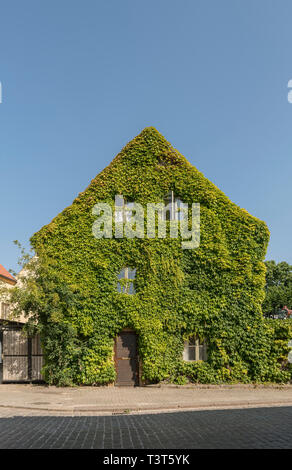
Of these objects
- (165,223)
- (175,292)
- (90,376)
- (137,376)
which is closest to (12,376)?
(90,376)

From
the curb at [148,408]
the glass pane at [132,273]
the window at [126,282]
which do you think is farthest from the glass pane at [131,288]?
the curb at [148,408]

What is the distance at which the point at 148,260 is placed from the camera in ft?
57.9

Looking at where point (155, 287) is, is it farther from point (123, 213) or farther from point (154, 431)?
point (154, 431)

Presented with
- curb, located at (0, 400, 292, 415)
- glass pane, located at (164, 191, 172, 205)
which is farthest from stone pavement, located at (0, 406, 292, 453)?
glass pane, located at (164, 191, 172, 205)

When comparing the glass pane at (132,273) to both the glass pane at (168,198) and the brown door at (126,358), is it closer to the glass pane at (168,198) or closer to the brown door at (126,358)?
the brown door at (126,358)

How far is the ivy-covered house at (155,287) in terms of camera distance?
55.1 ft

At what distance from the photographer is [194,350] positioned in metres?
17.5

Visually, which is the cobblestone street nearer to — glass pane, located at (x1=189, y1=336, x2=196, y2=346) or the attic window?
glass pane, located at (x1=189, y1=336, x2=196, y2=346)

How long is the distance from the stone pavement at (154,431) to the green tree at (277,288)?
144 feet

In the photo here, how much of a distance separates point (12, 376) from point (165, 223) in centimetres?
1010

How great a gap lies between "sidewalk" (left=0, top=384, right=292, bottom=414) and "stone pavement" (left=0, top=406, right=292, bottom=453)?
120 centimetres

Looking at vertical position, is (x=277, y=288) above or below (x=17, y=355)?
above

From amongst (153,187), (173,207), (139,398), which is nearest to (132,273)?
(173,207)

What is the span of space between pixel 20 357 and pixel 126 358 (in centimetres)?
507
